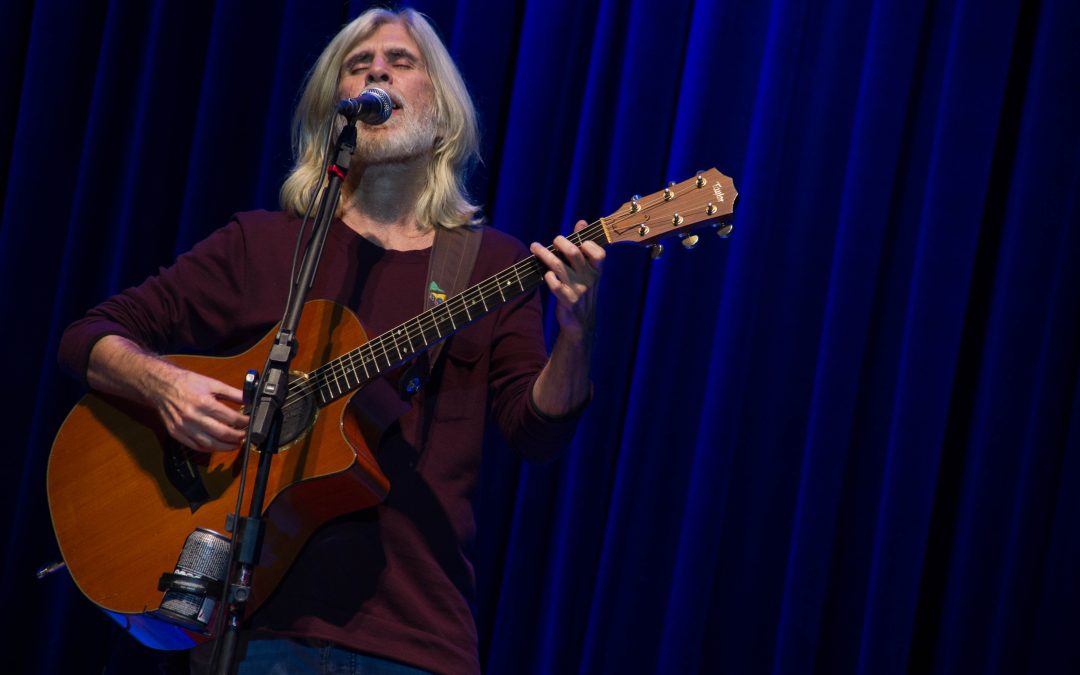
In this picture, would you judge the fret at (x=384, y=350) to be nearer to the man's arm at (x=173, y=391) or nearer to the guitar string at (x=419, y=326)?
the guitar string at (x=419, y=326)

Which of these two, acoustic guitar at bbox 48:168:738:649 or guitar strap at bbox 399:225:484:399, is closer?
acoustic guitar at bbox 48:168:738:649

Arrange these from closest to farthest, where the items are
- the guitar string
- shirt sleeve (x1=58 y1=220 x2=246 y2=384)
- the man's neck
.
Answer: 1. the guitar string
2. shirt sleeve (x1=58 y1=220 x2=246 y2=384)
3. the man's neck

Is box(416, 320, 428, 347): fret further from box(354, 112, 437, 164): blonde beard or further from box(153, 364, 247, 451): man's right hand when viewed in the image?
box(354, 112, 437, 164): blonde beard

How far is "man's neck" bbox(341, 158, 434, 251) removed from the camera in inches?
105

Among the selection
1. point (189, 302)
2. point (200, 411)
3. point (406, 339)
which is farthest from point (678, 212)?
point (189, 302)

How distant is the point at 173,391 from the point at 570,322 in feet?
2.95

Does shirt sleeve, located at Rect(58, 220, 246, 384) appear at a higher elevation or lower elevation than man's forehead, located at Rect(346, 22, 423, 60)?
lower

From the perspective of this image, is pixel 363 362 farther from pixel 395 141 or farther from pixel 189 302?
pixel 395 141

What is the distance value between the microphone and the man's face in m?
0.49

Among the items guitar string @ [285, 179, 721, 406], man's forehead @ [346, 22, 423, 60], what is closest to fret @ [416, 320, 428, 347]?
guitar string @ [285, 179, 721, 406]

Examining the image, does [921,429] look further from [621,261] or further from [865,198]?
[621,261]

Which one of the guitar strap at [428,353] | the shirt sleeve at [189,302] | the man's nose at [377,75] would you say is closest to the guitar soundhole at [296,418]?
the guitar strap at [428,353]

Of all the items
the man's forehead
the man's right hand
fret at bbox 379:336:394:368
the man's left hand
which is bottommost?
the man's right hand

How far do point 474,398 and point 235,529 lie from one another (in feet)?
2.40
